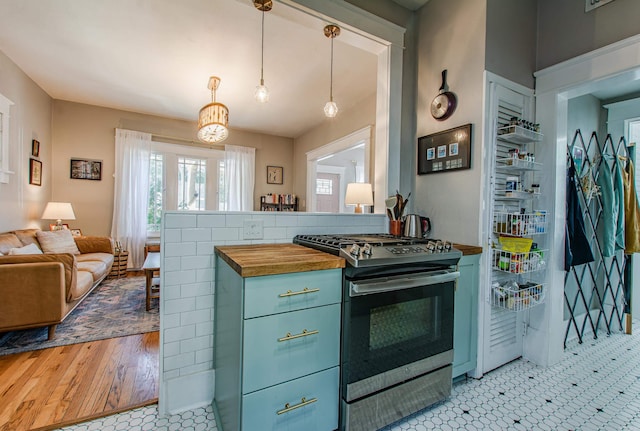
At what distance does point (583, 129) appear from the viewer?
251cm

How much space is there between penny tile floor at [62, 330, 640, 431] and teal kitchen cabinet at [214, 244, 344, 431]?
0.46m

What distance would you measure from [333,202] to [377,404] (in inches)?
217

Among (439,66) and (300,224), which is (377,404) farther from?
(439,66)

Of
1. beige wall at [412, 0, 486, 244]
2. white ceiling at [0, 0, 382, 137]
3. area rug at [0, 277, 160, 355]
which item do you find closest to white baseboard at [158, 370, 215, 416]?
area rug at [0, 277, 160, 355]

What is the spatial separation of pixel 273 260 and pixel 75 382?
1.68 m

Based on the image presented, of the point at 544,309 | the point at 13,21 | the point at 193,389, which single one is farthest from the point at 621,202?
the point at 13,21

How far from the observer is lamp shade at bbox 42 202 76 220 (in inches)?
150

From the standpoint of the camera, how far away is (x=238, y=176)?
18.3 feet

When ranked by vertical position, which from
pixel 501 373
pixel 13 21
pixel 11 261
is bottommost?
pixel 501 373

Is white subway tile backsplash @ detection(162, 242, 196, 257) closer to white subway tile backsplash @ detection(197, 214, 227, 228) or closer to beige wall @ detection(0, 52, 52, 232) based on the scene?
white subway tile backsplash @ detection(197, 214, 227, 228)

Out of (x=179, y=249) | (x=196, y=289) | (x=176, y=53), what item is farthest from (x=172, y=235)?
(x=176, y=53)

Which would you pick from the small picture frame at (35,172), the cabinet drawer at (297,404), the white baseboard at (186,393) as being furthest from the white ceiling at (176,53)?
the white baseboard at (186,393)

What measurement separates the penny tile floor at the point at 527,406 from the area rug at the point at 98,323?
1.24 metres

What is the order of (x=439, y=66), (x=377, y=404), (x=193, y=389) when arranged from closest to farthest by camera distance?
(x=377, y=404)
(x=193, y=389)
(x=439, y=66)
